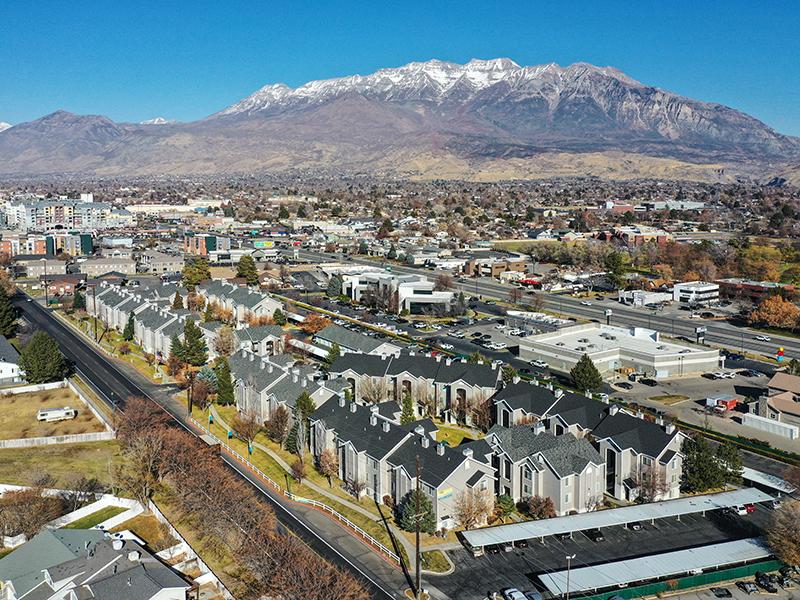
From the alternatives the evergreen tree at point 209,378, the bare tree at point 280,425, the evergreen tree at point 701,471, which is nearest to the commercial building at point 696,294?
the evergreen tree at point 701,471

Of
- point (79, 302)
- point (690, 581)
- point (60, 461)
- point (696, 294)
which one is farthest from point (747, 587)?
point (79, 302)

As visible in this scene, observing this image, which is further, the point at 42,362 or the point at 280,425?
the point at 42,362

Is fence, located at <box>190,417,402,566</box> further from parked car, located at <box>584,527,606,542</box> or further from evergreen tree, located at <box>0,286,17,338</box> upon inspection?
evergreen tree, located at <box>0,286,17,338</box>

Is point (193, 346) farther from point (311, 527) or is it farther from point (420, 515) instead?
point (420, 515)

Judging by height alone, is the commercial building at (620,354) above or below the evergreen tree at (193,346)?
below

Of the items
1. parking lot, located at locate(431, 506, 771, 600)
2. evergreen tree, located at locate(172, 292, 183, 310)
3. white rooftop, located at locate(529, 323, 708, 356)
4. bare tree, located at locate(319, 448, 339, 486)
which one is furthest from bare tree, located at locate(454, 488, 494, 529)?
evergreen tree, located at locate(172, 292, 183, 310)

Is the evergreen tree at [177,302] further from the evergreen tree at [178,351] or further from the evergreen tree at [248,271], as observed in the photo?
the evergreen tree at [248,271]
